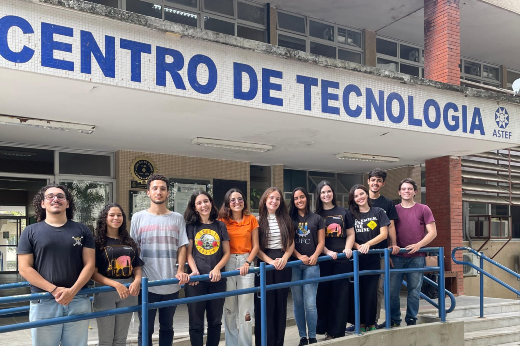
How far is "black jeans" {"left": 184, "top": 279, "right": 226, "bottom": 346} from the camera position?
4629mm

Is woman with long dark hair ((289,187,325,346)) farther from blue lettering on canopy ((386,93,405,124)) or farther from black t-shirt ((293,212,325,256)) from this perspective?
blue lettering on canopy ((386,93,405,124))

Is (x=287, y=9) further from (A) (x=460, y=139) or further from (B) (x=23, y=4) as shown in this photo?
(B) (x=23, y=4)

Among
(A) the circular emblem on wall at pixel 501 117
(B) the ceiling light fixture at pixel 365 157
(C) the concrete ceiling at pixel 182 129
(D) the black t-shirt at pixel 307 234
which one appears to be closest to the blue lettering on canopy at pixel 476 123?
(C) the concrete ceiling at pixel 182 129

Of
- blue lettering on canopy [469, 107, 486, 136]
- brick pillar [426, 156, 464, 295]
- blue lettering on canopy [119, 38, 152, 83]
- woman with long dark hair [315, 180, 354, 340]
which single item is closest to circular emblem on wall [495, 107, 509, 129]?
blue lettering on canopy [469, 107, 486, 136]

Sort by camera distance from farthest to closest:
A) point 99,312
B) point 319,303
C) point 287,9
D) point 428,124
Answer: point 287,9 → point 428,124 → point 319,303 → point 99,312

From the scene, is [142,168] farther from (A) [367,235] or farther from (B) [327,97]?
(A) [367,235]

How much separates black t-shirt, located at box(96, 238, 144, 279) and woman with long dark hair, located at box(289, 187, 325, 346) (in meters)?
1.78

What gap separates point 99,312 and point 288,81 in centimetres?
386

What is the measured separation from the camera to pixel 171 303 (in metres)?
4.26

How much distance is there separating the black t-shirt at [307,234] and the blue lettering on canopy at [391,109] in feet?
9.84

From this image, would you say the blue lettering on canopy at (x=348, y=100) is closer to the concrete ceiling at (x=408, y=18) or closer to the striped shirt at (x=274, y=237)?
the striped shirt at (x=274, y=237)

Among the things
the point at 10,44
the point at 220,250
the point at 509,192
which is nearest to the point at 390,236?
the point at 220,250

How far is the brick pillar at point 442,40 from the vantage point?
9.30 meters

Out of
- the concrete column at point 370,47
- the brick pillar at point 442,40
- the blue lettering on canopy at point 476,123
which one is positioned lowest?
the blue lettering on canopy at point 476,123
